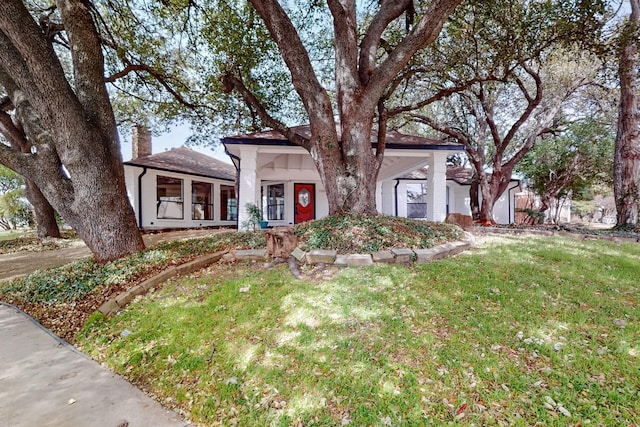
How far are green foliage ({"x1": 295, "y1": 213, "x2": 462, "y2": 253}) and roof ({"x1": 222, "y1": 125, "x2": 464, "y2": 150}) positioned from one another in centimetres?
344

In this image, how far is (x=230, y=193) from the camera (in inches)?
563

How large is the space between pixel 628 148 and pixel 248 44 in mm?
10306

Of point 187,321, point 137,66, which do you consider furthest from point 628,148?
point 137,66

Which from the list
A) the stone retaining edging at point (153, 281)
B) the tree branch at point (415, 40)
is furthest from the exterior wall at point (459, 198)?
the stone retaining edging at point (153, 281)

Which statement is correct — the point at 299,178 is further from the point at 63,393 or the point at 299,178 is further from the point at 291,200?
the point at 63,393

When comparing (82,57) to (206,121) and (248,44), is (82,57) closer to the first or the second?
(248,44)

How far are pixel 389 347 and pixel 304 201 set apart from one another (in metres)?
10.7

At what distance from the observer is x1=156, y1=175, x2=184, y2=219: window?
451 inches

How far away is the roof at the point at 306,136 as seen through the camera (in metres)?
7.37

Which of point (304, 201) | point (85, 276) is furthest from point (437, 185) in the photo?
point (85, 276)

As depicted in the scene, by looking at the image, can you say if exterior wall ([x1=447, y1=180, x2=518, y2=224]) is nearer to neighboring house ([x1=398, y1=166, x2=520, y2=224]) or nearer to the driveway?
neighboring house ([x1=398, y1=166, x2=520, y2=224])

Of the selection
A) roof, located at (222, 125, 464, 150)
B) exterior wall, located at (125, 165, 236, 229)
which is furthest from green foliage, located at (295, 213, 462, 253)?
exterior wall, located at (125, 165, 236, 229)

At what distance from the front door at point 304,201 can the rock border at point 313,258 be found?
8.33m

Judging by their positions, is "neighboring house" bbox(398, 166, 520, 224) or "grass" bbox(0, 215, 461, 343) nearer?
"grass" bbox(0, 215, 461, 343)
